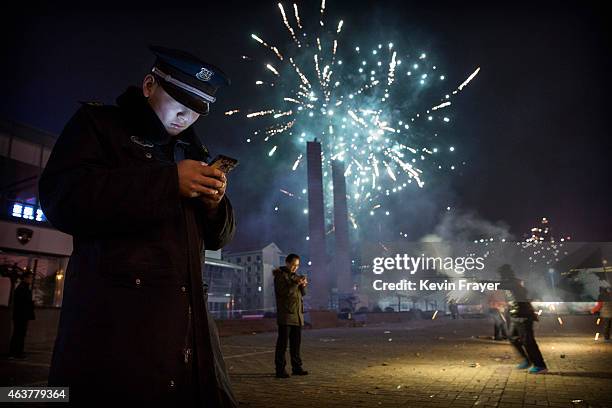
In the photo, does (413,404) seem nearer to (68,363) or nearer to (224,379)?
(224,379)

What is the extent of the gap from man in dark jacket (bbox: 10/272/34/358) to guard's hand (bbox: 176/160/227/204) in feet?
37.3

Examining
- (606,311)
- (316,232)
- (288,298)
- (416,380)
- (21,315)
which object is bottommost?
(416,380)

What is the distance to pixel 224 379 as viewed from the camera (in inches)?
63.8

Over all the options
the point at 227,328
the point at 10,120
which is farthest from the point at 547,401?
the point at 10,120

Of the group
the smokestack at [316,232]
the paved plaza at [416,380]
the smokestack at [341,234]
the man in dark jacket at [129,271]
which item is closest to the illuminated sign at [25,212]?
the paved plaza at [416,380]

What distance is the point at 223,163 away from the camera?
1649mm

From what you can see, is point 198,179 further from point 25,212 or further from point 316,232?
point 316,232

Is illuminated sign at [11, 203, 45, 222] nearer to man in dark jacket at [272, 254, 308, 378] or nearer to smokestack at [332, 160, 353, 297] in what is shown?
man in dark jacket at [272, 254, 308, 378]

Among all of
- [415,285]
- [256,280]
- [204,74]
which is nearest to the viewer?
[204,74]

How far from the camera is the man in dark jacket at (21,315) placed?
10.2 metres

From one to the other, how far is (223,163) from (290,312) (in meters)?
6.74

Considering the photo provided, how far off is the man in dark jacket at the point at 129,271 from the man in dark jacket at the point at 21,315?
11.1 meters

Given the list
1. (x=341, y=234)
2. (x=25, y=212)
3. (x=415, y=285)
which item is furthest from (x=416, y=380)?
(x=341, y=234)

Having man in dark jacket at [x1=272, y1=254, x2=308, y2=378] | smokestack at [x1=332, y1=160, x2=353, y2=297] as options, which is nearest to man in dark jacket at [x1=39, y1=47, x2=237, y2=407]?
man in dark jacket at [x1=272, y1=254, x2=308, y2=378]
